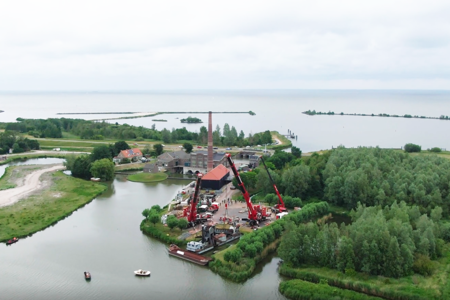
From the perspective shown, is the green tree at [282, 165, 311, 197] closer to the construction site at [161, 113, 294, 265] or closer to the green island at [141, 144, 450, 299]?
the construction site at [161, 113, 294, 265]

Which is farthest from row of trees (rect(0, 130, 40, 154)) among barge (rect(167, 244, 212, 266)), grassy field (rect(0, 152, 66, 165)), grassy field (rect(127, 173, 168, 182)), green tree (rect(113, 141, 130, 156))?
barge (rect(167, 244, 212, 266))

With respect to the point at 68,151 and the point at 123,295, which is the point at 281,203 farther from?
the point at 68,151

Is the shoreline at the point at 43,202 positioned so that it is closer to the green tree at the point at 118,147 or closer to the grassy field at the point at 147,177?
the grassy field at the point at 147,177

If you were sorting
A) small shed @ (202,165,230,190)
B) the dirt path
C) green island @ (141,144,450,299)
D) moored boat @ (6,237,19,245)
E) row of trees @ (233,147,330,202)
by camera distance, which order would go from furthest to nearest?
1. small shed @ (202,165,230,190)
2. row of trees @ (233,147,330,202)
3. the dirt path
4. moored boat @ (6,237,19,245)
5. green island @ (141,144,450,299)

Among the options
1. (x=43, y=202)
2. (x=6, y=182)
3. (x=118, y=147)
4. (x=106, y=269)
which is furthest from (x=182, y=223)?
(x=118, y=147)

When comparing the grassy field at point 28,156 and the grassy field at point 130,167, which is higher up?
the grassy field at point 28,156

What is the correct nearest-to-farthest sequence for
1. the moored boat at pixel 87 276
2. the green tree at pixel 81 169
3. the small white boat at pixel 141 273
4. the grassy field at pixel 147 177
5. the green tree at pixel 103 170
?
the moored boat at pixel 87 276
the small white boat at pixel 141 273
the green tree at pixel 103 170
the grassy field at pixel 147 177
the green tree at pixel 81 169

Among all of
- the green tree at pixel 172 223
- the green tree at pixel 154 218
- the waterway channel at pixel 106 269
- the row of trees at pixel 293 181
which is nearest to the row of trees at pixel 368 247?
the waterway channel at pixel 106 269
